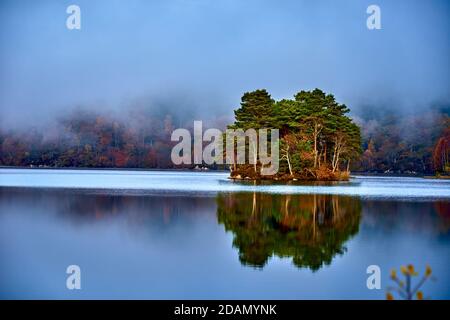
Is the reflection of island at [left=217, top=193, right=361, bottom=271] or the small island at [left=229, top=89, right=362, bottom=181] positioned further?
the small island at [left=229, top=89, right=362, bottom=181]

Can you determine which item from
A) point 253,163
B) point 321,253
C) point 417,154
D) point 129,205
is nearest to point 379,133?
point 417,154

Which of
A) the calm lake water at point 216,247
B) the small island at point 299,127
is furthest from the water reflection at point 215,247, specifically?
the small island at point 299,127

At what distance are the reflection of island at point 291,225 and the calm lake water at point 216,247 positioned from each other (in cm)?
3

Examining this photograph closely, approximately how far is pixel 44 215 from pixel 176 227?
168 inches

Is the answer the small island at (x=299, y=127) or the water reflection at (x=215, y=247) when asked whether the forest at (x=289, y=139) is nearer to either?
the small island at (x=299, y=127)

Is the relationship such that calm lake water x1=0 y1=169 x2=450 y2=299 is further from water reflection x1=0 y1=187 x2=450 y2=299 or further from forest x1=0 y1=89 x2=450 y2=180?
forest x1=0 y1=89 x2=450 y2=180

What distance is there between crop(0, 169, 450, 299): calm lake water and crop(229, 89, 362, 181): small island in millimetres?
17711

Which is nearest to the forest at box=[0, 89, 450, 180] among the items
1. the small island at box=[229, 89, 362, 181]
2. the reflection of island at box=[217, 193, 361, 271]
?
the small island at box=[229, 89, 362, 181]

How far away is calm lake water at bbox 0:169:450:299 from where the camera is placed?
871cm

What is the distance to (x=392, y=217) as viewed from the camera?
16.6 m

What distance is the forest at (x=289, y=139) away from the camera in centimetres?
3809

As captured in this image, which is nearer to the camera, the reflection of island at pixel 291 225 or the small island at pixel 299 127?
the reflection of island at pixel 291 225

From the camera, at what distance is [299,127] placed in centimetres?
3812
